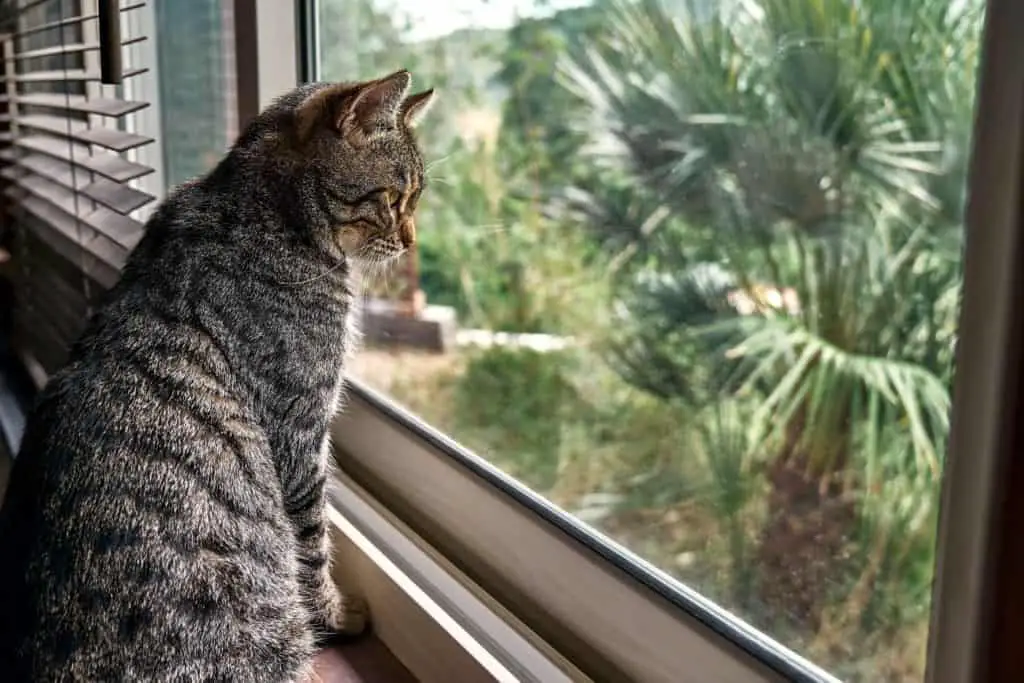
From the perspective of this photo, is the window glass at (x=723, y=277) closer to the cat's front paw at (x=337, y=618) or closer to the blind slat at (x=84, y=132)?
the cat's front paw at (x=337, y=618)

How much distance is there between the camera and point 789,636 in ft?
2.23

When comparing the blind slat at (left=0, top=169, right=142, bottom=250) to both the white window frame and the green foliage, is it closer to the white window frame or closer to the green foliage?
the white window frame

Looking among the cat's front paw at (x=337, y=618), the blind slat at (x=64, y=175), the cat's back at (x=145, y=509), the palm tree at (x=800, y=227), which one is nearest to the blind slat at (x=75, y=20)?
the blind slat at (x=64, y=175)

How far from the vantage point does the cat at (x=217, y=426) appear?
2.43 ft

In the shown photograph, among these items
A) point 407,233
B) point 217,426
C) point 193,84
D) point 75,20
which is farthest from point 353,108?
point 193,84

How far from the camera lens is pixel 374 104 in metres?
0.95

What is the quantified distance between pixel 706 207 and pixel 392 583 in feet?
1.47

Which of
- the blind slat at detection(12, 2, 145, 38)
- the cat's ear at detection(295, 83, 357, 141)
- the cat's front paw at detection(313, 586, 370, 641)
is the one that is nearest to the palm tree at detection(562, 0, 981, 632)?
the cat's ear at detection(295, 83, 357, 141)

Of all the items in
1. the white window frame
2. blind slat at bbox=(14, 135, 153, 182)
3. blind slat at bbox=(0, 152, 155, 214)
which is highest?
blind slat at bbox=(14, 135, 153, 182)

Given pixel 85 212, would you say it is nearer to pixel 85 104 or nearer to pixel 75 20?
pixel 85 104

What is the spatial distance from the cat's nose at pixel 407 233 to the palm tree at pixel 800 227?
22cm

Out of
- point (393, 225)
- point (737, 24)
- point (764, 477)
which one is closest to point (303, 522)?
point (393, 225)

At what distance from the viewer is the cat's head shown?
961 mm

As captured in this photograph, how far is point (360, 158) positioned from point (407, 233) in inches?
4.0
